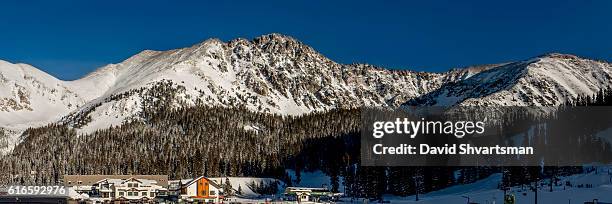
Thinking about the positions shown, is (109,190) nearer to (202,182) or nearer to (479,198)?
(202,182)

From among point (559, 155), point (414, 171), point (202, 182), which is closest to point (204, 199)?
point (202, 182)

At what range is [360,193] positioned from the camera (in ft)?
599

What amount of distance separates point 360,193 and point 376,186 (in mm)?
4831

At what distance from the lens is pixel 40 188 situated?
595 ft

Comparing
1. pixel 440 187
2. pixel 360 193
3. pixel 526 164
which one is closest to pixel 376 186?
pixel 360 193

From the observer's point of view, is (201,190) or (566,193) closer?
(566,193)

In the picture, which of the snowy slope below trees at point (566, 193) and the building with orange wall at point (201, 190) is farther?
the building with orange wall at point (201, 190)

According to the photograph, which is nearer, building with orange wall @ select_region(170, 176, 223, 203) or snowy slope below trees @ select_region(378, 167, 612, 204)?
snowy slope below trees @ select_region(378, 167, 612, 204)

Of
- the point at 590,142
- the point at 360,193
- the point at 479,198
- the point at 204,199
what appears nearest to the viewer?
the point at 479,198

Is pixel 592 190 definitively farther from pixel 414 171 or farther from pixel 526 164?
pixel 414 171

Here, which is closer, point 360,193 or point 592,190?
point 592,190

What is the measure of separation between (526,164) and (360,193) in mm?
36360

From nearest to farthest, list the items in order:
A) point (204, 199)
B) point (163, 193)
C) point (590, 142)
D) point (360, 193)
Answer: point (204, 199)
point (163, 193)
point (360, 193)
point (590, 142)

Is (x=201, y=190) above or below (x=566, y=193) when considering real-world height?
below
